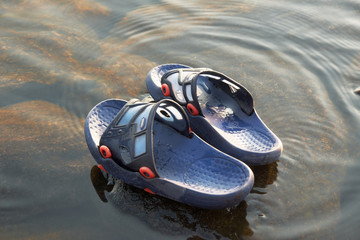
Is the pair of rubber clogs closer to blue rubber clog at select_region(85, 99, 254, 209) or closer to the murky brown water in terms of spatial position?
blue rubber clog at select_region(85, 99, 254, 209)

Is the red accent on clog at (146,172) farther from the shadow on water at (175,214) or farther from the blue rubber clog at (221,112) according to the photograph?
the blue rubber clog at (221,112)

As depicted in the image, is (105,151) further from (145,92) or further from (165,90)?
(145,92)

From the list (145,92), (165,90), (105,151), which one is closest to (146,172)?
(105,151)

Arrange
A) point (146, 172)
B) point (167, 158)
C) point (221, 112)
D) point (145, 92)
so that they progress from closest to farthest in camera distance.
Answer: point (146, 172)
point (167, 158)
point (221, 112)
point (145, 92)

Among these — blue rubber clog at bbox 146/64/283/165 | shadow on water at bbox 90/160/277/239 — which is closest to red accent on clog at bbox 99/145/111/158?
shadow on water at bbox 90/160/277/239

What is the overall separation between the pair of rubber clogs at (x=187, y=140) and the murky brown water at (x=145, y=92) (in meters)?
0.20

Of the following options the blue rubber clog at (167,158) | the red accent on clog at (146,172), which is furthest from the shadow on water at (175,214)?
the red accent on clog at (146,172)

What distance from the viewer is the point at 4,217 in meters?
2.96

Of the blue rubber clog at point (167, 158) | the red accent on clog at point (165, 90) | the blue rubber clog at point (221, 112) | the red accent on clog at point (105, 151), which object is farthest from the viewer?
the red accent on clog at point (165, 90)

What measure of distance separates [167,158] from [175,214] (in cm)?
47

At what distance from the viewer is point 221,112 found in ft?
12.0

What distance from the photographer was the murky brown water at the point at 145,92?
295 centimetres

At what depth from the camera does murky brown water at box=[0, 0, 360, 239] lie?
2945mm

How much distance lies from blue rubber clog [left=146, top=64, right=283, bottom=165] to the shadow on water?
0.31 meters
